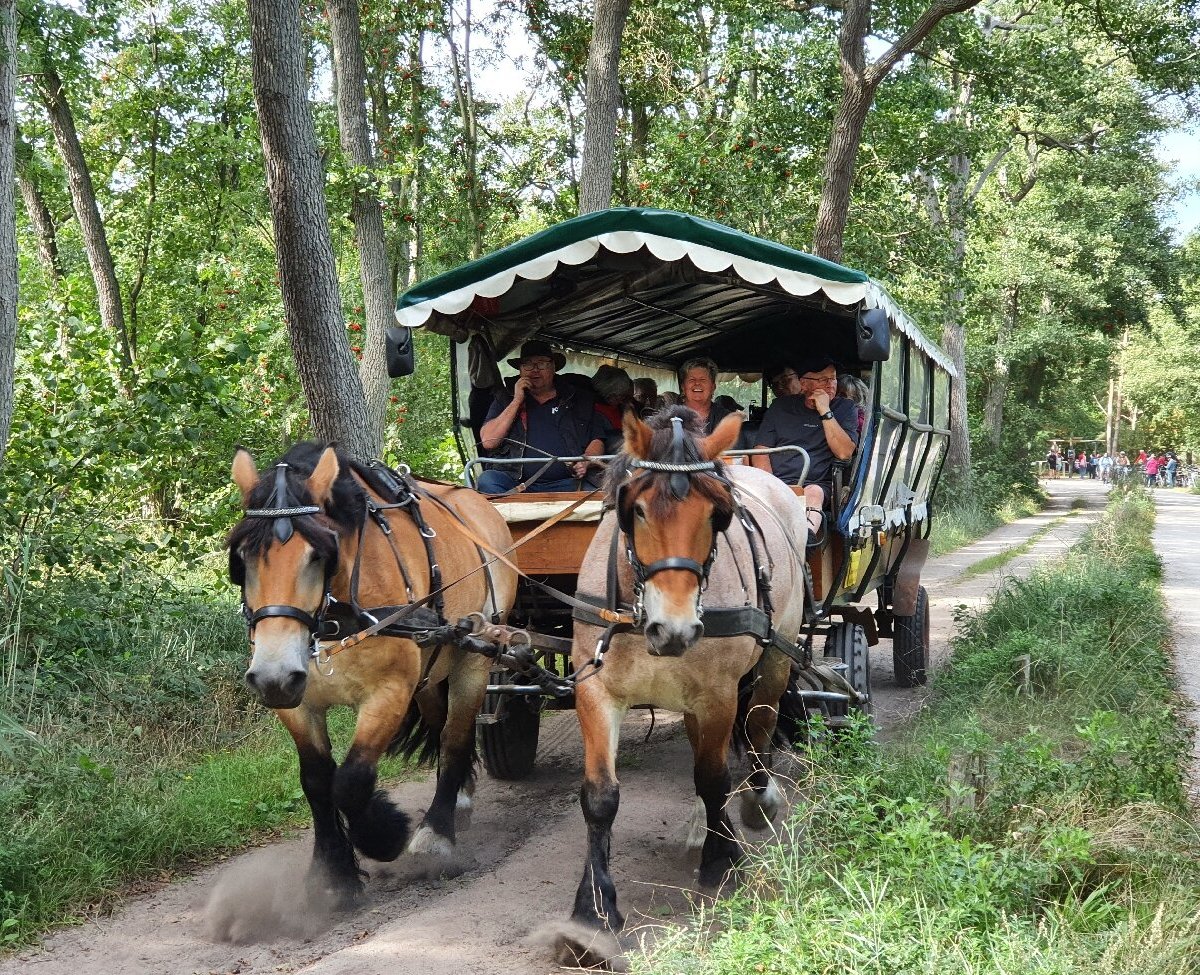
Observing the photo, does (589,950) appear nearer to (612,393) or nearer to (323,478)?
(323,478)

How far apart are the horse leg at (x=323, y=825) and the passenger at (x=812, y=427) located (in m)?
3.02

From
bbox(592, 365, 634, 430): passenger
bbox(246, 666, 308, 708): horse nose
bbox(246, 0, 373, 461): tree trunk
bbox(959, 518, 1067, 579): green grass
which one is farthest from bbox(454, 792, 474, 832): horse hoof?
bbox(959, 518, 1067, 579): green grass

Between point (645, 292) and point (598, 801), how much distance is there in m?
3.54

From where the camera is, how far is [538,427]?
6.55m

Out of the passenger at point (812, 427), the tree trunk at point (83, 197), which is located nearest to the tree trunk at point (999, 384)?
the tree trunk at point (83, 197)

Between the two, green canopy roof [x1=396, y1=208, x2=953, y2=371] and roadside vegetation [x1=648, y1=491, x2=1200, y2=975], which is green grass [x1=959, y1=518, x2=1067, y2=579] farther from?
roadside vegetation [x1=648, y1=491, x2=1200, y2=975]

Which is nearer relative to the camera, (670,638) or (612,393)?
(670,638)

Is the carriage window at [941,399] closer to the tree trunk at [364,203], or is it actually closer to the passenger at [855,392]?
the passenger at [855,392]

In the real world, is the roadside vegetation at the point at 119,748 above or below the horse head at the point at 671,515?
below

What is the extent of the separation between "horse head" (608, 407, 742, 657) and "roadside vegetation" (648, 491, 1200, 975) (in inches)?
36.4

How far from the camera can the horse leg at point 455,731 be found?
530 centimetres

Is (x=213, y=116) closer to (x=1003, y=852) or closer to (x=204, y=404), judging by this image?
(x=204, y=404)

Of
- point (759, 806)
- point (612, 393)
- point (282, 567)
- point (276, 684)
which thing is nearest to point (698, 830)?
point (759, 806)

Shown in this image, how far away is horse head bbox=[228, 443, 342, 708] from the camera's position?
12.6 ft
